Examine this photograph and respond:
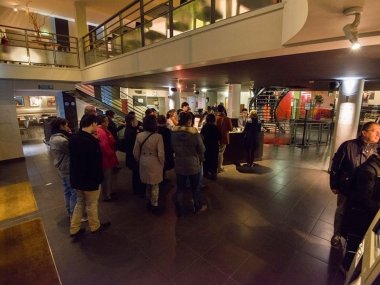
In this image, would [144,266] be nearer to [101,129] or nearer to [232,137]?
[101,129]

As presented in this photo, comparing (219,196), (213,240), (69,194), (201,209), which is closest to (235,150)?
(219,196)

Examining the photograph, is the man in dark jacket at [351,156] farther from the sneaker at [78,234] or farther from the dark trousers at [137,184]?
the sneaker at [78,234]

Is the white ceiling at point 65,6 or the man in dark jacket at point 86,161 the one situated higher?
the white ceiling at point 65,6

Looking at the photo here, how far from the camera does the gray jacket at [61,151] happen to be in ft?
9.18

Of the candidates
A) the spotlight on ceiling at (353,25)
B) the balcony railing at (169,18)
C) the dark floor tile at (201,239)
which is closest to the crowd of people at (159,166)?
the dark floor tile at (201,239)

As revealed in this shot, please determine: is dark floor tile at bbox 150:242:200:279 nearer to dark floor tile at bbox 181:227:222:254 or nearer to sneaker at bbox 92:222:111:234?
dark floor tile at bbox 181:227:222:254

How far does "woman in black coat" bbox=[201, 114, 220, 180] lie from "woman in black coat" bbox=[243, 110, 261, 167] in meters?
1.47

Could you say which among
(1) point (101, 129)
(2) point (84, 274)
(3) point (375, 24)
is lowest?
(2) point (84, 274)

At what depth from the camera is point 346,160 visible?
2.36 metres

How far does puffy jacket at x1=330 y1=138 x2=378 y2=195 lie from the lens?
2.30 metres

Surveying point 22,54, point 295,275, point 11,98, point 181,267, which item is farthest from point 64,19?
point 295,275

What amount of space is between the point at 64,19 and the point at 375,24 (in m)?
14.3

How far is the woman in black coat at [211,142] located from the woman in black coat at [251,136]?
1.47m

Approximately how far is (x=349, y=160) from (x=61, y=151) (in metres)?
3.62
